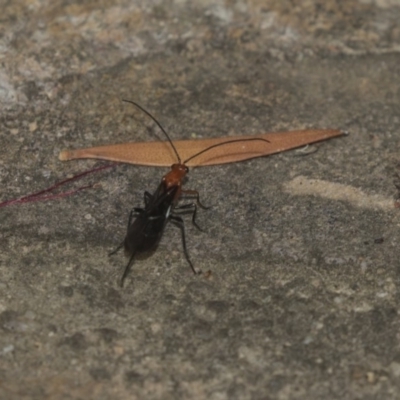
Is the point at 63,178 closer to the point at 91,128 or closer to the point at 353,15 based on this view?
the point at 91,128

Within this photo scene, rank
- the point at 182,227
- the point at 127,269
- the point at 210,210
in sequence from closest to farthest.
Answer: the point at 127,269 → the point at 182,227 → the point at 210,210

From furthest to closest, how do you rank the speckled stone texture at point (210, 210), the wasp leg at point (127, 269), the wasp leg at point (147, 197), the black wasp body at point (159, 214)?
the wasp leg at point (147, 197), the black wasp body at point (159, 214), the wasp leg at point (127, 269), the speckled stone texture at point (210, 210)

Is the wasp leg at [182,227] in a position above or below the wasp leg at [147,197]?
below

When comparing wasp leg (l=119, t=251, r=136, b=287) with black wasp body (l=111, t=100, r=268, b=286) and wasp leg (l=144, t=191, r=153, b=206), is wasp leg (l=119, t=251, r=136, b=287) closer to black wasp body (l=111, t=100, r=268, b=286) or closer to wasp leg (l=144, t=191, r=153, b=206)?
black wasp body (l=111, t=100, r=268, b=286)

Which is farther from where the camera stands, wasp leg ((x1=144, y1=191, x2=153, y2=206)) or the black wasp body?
wasp leg ((x1=144, y1=191, x2=153, y2=206))

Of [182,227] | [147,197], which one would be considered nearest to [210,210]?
[182,227]

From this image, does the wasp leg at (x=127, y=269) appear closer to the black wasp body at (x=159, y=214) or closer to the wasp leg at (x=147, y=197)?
the black wasp body at (x=159, y=214)

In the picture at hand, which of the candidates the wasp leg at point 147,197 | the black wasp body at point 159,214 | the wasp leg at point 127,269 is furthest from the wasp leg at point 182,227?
the wasp leg at point 127,269

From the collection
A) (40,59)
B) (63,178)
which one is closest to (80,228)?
(63,178)

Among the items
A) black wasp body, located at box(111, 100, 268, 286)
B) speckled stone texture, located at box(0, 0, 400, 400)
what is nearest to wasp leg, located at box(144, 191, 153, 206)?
black wasp body, located at box(111, 100, 268, 286)

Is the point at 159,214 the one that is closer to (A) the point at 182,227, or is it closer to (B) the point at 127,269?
(A) the point at 182,227
